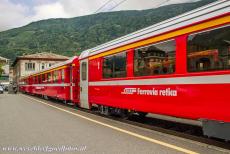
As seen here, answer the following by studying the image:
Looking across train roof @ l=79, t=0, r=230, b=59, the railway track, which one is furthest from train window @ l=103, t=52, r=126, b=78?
the railway track

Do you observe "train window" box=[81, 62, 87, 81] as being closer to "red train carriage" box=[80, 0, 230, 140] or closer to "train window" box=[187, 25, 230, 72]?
"red train carriage" box=[80, 0, 230, 140]

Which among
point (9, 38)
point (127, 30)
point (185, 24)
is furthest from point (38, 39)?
point (185, 24)

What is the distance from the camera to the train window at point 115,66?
41.7 feet

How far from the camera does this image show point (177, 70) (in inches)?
369

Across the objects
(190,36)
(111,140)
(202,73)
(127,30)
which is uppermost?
(127,30)

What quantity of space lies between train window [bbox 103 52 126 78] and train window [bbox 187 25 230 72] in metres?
4.00

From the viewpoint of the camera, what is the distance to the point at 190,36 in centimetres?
887

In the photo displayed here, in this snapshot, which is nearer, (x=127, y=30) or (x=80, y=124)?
(x=80, y=124)

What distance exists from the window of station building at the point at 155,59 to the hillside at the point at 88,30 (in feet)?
77.1

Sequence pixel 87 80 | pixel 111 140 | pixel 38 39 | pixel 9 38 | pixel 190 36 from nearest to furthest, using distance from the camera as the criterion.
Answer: pixel 190 36
pixel 111 140
pixel 87 80
pixel 38 39
pixel 9 38

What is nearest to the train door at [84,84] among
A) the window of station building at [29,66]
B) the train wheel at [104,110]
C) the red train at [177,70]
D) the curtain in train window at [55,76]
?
the train wheel at [104,110]

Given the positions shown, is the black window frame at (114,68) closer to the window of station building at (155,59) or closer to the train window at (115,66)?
the train window at (115,66)

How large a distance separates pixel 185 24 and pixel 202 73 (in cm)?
132

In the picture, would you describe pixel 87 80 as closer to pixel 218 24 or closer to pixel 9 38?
pixel 218 24
